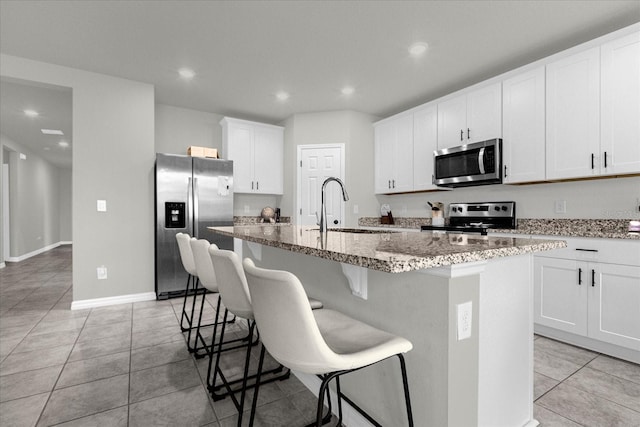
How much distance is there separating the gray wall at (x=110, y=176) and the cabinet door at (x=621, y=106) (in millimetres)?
4509

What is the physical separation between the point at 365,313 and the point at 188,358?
1492 mm

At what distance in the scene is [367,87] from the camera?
3910mm

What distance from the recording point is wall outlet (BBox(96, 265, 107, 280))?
350cm

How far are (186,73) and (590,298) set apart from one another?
4.29 metres

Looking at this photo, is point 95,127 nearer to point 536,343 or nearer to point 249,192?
point 249,192

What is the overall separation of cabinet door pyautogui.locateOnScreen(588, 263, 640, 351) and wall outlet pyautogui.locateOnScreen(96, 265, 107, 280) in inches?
180

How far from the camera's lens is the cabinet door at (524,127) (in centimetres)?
294

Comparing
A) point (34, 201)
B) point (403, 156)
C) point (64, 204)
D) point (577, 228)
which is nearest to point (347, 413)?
point (577, 228)

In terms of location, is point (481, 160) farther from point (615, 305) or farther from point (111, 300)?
point (111, 300)


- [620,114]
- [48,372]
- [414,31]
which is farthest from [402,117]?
[48,372]

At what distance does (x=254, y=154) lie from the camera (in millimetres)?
4863

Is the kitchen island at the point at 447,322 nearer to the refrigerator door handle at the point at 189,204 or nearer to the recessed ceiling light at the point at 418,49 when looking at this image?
the recessed ceiling light at the point at 418,49

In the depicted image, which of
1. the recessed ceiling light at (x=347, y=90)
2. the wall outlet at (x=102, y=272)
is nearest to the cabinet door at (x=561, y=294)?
the recessed ceiling light at (x=347, y=90)

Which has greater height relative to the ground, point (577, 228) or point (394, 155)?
point (394, 155)
